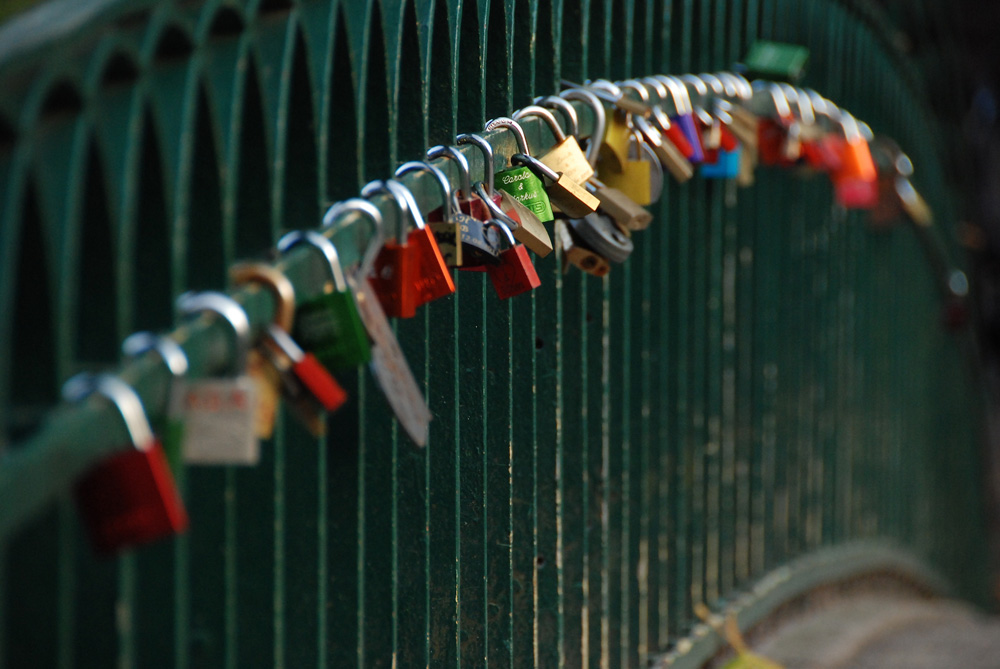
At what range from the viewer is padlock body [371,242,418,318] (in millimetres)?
1869

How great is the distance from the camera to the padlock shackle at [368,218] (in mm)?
1823

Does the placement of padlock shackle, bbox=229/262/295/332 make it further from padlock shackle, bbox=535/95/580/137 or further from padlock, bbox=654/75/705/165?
padlock, bbox=654/75/705/165

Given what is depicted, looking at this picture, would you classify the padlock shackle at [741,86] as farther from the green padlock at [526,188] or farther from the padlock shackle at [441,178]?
the padlock shackle at [441,178]

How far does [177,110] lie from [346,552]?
2.63 feet

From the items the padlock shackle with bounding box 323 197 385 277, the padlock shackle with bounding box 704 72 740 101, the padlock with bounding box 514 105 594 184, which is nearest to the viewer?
the padlock shackle with bounding box 323 197 385 277

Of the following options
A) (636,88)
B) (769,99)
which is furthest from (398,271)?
(769,99)

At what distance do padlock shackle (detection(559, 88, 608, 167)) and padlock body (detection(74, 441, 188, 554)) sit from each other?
1.55 m

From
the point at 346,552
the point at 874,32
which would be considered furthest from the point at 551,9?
the point at 874,32

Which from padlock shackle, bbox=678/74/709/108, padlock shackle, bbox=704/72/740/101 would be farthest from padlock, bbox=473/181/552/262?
padlock shackle, bbox=704/72/740/101

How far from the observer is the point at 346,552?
6.59ft

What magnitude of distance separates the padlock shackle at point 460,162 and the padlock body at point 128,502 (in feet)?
3.10

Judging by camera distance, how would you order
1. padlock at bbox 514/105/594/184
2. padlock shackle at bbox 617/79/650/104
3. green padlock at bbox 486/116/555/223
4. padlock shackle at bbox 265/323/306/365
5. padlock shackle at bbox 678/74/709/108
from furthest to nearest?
padlock shackle at bbox 678/74/709/108 → padlock shackle at bbox 617/79/650/104 → padlock at bbox 514/105/594/184 → green padlock at bbox 486/116/555/223 → padlock shackle at bbox 265/323/306/365

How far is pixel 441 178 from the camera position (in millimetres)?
2012

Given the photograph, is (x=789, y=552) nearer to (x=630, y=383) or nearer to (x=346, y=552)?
(x=630, y=383)
